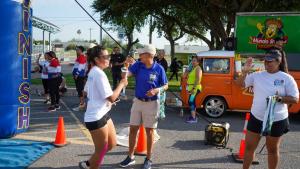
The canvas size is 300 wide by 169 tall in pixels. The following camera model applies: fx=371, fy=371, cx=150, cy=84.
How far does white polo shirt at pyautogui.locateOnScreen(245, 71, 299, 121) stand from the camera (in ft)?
14.9

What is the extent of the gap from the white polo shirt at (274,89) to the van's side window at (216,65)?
538 centimetres

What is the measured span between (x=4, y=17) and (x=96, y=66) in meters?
3.27

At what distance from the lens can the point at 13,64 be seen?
698cm

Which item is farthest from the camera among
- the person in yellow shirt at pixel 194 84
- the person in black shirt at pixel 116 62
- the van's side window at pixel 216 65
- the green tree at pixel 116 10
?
the green tree at pixel 116 10

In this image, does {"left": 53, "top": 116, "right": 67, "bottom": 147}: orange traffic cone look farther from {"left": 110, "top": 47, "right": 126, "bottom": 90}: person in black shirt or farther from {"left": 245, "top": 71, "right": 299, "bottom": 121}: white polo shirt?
{"left": 110, "top": 47, "right": 126, "bottom": 90}: person in black shirt

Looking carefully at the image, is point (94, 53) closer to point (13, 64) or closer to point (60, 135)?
point (60, 135)

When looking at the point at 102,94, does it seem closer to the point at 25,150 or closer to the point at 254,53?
the point at 25,150

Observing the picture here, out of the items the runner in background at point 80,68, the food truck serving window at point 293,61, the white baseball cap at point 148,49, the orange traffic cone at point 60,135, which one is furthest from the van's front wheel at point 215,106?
the white baseball cap at point 148,49

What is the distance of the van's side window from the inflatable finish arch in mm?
4785

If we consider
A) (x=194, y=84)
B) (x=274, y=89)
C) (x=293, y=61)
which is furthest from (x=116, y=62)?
(x=274, y=89)

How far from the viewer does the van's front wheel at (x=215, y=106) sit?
1020cm

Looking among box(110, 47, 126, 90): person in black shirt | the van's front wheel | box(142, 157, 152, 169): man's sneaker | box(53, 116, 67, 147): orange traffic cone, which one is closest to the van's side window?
the van's front wheel

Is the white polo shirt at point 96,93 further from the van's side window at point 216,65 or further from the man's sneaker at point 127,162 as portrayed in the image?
the van's side window at point 216,65

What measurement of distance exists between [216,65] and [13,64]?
534cm
